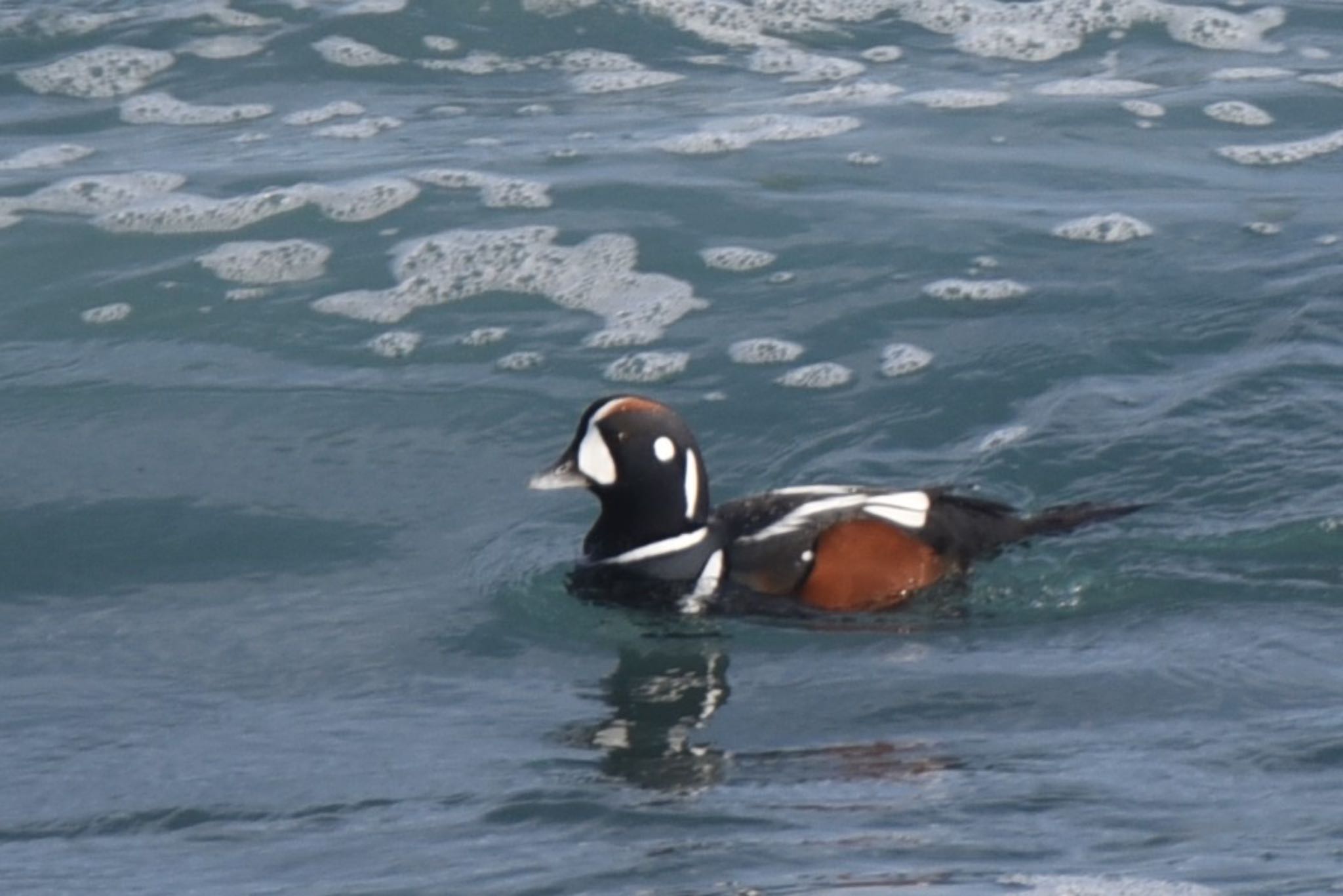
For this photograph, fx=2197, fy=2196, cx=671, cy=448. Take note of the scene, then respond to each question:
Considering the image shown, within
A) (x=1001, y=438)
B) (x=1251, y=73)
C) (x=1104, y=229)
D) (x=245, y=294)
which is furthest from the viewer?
(x=1251, y=73)

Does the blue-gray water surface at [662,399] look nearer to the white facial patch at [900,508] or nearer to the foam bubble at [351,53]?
the foam bubble at [351,53]

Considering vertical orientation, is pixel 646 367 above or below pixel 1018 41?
below

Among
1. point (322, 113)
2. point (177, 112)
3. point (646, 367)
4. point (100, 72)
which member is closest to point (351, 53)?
point (322, 113)

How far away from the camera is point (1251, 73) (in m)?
14.3

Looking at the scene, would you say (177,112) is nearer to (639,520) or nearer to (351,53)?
(351,53)

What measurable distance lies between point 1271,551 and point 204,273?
5.68 metres

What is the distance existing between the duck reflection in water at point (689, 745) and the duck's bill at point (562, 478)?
0.72 metres

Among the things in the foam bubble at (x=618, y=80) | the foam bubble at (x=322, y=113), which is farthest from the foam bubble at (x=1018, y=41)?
the foam bubble at (x=322, y=113)

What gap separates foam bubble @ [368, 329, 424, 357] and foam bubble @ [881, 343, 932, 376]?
7.25 ft

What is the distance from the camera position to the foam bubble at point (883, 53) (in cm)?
1470

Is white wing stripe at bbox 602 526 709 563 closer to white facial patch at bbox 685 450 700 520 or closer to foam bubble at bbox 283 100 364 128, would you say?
white facial patch at bbox 685 450 700 520

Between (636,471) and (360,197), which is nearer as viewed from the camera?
(636,471)

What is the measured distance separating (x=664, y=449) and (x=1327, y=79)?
7818 mm

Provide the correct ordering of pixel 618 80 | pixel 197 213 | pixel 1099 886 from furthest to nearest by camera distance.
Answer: pixel 618 80
pixel 197 213
pixel 1099 886
